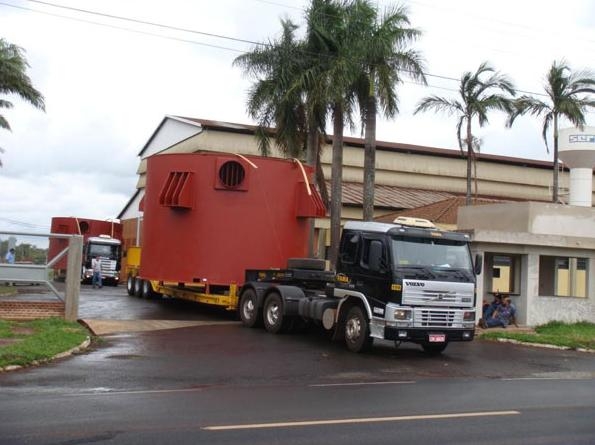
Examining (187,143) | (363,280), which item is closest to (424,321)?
(363,280)

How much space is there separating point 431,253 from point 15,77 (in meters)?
21.3

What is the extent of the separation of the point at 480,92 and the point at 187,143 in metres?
20.4

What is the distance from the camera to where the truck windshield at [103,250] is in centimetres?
4172

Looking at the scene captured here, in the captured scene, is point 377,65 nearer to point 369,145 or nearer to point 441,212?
point 369,145

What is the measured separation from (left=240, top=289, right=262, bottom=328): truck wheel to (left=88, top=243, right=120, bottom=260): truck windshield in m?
24.0

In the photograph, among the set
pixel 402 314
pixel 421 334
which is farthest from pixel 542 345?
pixel 402 314

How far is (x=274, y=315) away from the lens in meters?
18.2

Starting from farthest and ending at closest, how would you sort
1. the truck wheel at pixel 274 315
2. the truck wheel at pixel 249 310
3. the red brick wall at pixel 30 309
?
1. the truck wheel at pixel 249 310
2. the truck wheel at pixel 274 315
3. the red brick wall at pixel 30 309

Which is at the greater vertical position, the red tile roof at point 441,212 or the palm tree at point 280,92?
the palm tree at point 280,92

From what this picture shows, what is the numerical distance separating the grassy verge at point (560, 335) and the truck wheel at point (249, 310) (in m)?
6.54

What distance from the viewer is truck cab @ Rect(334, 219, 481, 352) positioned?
47.4 ft

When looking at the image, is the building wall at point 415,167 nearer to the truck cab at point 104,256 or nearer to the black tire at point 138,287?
the truck cab at point 104,256

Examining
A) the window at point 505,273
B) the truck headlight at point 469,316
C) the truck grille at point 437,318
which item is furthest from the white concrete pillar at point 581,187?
the truck grille at point 437,318

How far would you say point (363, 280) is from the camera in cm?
1519
